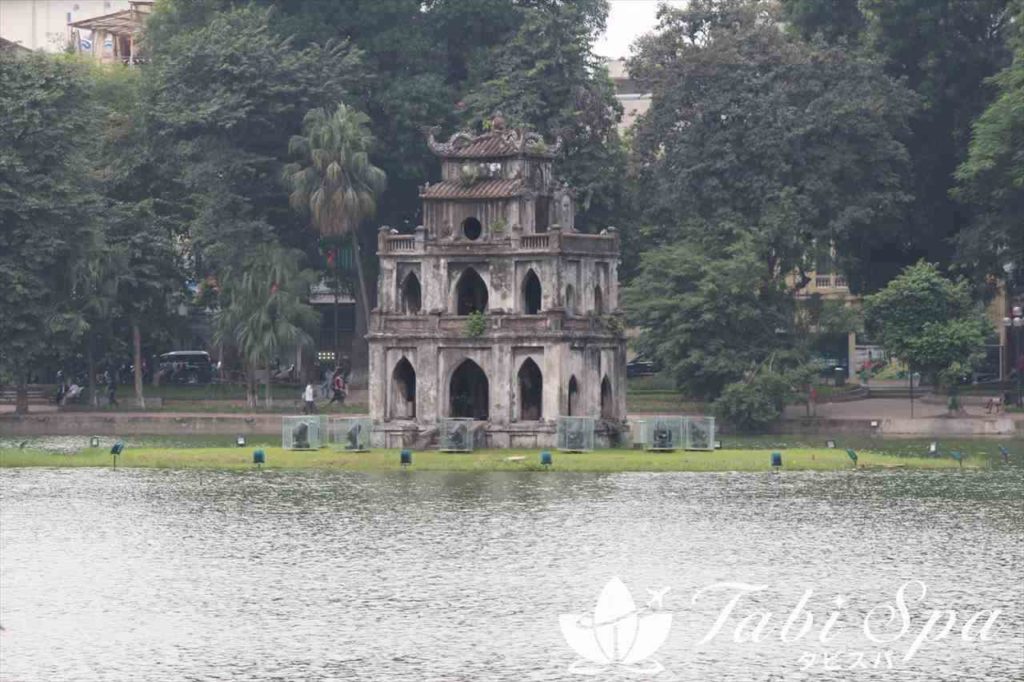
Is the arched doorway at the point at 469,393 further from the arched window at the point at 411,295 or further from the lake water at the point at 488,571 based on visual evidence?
the lake water at the point at 488,571

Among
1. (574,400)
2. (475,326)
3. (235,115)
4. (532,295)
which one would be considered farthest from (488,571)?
(235,115)

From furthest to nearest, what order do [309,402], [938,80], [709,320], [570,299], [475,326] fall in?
[938,80]
[309,402]
[709,320]
[570,299]
[475,326]

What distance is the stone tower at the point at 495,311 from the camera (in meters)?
94.3

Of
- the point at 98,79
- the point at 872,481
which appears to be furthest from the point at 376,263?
the point at 872,481

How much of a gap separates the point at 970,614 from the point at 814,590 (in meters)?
4.98

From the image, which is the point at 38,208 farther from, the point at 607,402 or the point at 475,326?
the point at 607,402

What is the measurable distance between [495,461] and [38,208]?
3639cm

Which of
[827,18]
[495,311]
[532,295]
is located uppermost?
[827,18]

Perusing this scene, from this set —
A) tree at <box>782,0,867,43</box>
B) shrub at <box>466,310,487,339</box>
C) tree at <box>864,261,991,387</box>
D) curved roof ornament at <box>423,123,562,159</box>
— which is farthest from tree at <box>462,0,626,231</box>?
shrub at <box>466,310,487,339</box>

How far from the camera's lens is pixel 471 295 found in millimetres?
97875

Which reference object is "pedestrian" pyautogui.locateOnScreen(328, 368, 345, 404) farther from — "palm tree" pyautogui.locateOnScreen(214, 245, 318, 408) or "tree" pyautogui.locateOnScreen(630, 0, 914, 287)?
"tree" pyautogui.locateOnScreen(630, 0, 914, 287)

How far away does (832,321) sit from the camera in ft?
392

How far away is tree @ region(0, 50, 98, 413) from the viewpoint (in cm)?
11544

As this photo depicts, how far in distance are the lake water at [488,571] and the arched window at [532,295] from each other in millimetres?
12155
